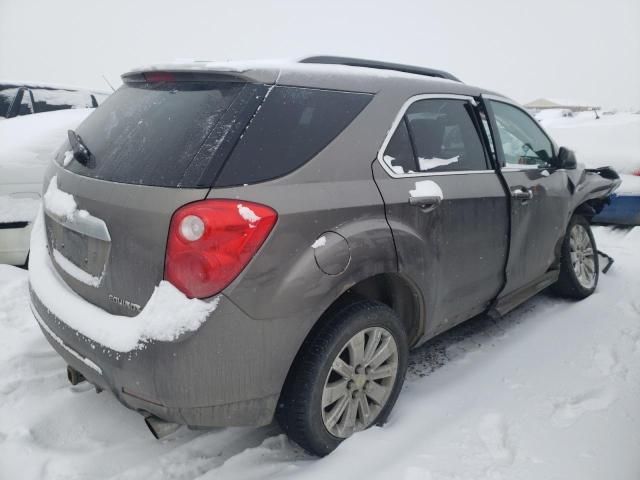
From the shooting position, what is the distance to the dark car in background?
6.54 meters

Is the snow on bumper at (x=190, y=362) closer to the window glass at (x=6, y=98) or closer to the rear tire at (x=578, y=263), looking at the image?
the rear tire at (x=578, y=263)

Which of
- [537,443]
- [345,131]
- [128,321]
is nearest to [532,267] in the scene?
[537,443]

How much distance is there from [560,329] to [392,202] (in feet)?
6.81

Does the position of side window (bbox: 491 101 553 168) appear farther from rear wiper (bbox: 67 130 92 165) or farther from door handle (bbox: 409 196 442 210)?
rear wiper (bbox: 67 130 92 165)

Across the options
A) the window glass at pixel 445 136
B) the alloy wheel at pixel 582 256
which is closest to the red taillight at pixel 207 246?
the window glass at pixel 445 136

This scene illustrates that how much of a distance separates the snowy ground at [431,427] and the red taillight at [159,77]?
163cm

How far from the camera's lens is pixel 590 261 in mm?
4137

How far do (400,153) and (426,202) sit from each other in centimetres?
27

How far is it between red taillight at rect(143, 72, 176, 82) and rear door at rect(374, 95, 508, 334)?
100 cm

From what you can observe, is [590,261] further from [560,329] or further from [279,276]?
[279,276]

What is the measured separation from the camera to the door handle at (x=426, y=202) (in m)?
2.23

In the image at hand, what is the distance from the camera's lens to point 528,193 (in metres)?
3.00

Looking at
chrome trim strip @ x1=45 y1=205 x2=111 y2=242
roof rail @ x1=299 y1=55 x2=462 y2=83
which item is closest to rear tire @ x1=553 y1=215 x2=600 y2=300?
roof rail @ x1=299 y1=55 x2=462 y2=83

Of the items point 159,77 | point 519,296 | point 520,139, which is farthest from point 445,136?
point 159,77
